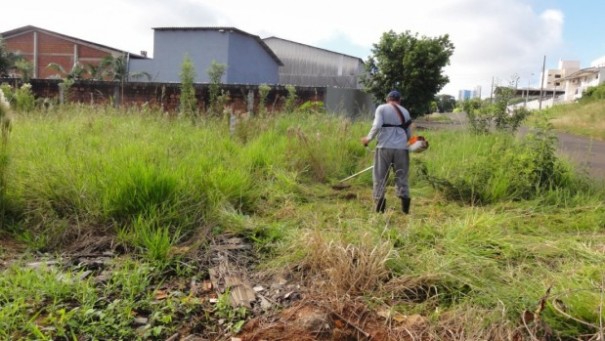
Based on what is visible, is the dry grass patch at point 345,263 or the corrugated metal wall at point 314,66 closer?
the dry grass patch at point 345,263

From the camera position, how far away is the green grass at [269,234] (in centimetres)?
254

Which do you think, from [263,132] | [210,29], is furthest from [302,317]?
[210,29]

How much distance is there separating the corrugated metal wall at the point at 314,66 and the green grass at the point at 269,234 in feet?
86.6

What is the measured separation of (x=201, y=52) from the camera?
27.7m

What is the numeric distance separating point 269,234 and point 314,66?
102 ft

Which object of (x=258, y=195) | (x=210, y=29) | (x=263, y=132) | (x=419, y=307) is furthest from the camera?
(x=210, y=29)

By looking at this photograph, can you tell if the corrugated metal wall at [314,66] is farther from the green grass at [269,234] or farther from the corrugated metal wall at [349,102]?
the green grass at [269,234]

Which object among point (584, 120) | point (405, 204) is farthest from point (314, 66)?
point (405, 204)

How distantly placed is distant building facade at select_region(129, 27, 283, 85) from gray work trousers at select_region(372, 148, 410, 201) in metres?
22.6

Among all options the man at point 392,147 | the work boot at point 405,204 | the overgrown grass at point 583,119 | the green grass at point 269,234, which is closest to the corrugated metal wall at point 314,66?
the overgrown grass at point 583,119

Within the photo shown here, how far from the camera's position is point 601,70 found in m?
53.3

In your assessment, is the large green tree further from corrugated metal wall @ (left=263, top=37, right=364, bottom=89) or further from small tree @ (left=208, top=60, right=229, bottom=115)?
corrugated metal wall @ (left=263, top=37, right=364, bottom=89)

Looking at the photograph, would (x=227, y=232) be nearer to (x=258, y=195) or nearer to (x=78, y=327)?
(x=258, y=195)

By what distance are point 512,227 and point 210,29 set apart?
26.0 m
